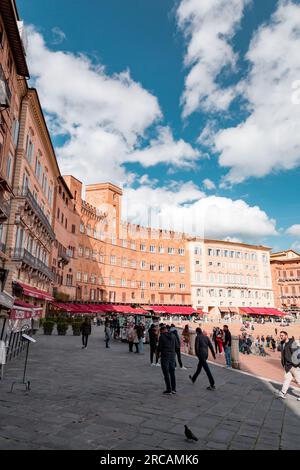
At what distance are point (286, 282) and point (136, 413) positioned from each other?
74.6 m

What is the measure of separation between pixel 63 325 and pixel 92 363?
1317 centimetres

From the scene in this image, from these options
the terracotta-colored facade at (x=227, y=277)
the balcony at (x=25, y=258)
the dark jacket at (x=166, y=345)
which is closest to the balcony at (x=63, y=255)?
the balcony at (x=25, y=258)

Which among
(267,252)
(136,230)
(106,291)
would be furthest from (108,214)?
(267,252)

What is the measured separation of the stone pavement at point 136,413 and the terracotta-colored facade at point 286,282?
68522 millimetres

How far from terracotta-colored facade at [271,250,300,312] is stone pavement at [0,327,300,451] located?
225 ft

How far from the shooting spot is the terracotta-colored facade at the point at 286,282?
236ft

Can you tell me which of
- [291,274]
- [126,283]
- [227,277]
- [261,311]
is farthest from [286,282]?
[126,283]

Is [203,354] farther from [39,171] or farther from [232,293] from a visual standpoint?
[232,293]

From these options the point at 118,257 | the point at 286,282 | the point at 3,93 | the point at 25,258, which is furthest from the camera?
the point at 286,282

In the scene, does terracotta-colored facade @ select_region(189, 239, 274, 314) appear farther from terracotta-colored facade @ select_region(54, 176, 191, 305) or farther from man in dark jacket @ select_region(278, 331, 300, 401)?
man in dark jacket @ select_region(278, 331, 300, 401)

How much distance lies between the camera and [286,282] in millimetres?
73625

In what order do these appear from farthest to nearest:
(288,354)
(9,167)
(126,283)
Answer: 1. (126,283)
2. (9,167)
3. (288,354)

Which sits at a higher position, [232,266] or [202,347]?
[232,266]

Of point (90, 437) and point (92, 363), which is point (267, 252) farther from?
point (90, 437)
